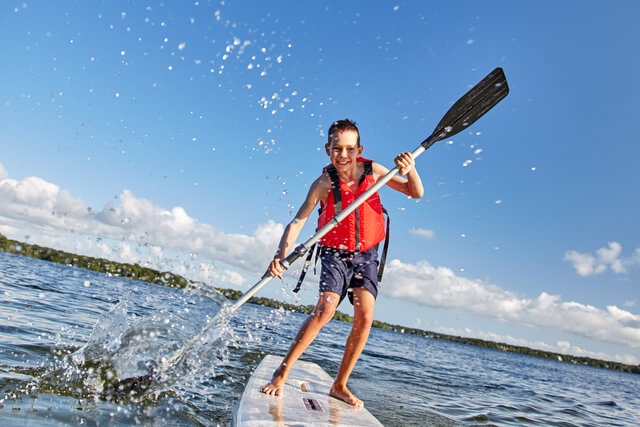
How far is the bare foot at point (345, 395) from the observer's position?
347cm

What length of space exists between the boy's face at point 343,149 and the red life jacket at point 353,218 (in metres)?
0.11

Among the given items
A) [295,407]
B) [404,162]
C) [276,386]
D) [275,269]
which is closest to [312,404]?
[295,407]

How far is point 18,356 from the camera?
364 centimetres

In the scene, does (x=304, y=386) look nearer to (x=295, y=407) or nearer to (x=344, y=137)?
(x=295, y=407)

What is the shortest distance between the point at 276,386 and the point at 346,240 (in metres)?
1.31

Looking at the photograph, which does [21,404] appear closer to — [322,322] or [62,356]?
[62,356]

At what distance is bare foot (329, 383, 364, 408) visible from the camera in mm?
3469

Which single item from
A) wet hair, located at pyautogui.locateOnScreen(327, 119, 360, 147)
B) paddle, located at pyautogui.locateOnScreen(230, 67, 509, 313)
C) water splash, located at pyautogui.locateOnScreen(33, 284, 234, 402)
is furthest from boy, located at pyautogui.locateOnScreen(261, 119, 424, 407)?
water splash, located at pyautogui.locateOnScreen(33, 284, 234, 402)

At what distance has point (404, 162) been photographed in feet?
11.0

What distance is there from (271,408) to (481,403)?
4440 millimetres

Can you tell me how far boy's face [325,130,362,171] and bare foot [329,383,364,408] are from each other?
75.8 inches

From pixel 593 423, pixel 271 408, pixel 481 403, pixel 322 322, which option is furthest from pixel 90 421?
pixel 593 423

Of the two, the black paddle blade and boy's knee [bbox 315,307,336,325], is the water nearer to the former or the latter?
boy's knee [bbox 315,307,336,325]

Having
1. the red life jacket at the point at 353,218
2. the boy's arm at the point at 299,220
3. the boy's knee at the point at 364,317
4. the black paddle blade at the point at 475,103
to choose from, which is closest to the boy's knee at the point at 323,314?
the boy's knee at the point at 364,317
